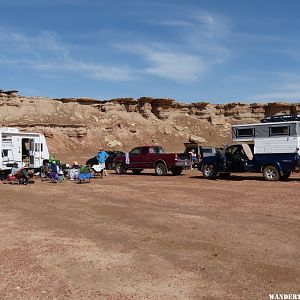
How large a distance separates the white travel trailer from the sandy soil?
806 cm

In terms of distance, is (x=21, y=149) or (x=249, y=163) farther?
(x=21, y=149)

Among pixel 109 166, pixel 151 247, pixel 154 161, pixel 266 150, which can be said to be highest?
pixel 266 150

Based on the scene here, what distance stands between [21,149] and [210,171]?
9.59 meters

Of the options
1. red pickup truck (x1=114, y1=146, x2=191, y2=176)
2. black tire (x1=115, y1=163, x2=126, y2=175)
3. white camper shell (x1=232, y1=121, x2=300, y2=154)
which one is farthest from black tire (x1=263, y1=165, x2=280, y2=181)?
black tire (x1=115, y1=163, x2=126, y2=175)

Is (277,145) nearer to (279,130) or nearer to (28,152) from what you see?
(279,130)

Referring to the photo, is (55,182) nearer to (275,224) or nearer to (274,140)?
(274,140)

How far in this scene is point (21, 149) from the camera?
920 inches

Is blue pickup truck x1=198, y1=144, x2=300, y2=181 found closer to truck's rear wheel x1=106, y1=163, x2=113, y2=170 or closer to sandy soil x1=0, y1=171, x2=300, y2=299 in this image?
sandy soil x1=0, y1=171, x2=300, y2=299

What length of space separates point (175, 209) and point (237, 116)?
74.0 metres

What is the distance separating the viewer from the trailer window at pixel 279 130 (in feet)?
65.9

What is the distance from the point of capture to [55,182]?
2181 centimetres

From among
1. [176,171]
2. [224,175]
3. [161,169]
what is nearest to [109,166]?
[161,169]

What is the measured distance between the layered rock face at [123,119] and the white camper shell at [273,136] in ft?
124

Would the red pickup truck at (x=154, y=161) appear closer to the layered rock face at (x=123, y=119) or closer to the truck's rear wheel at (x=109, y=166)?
the truck's rear wheel at (x=109, y=166)
